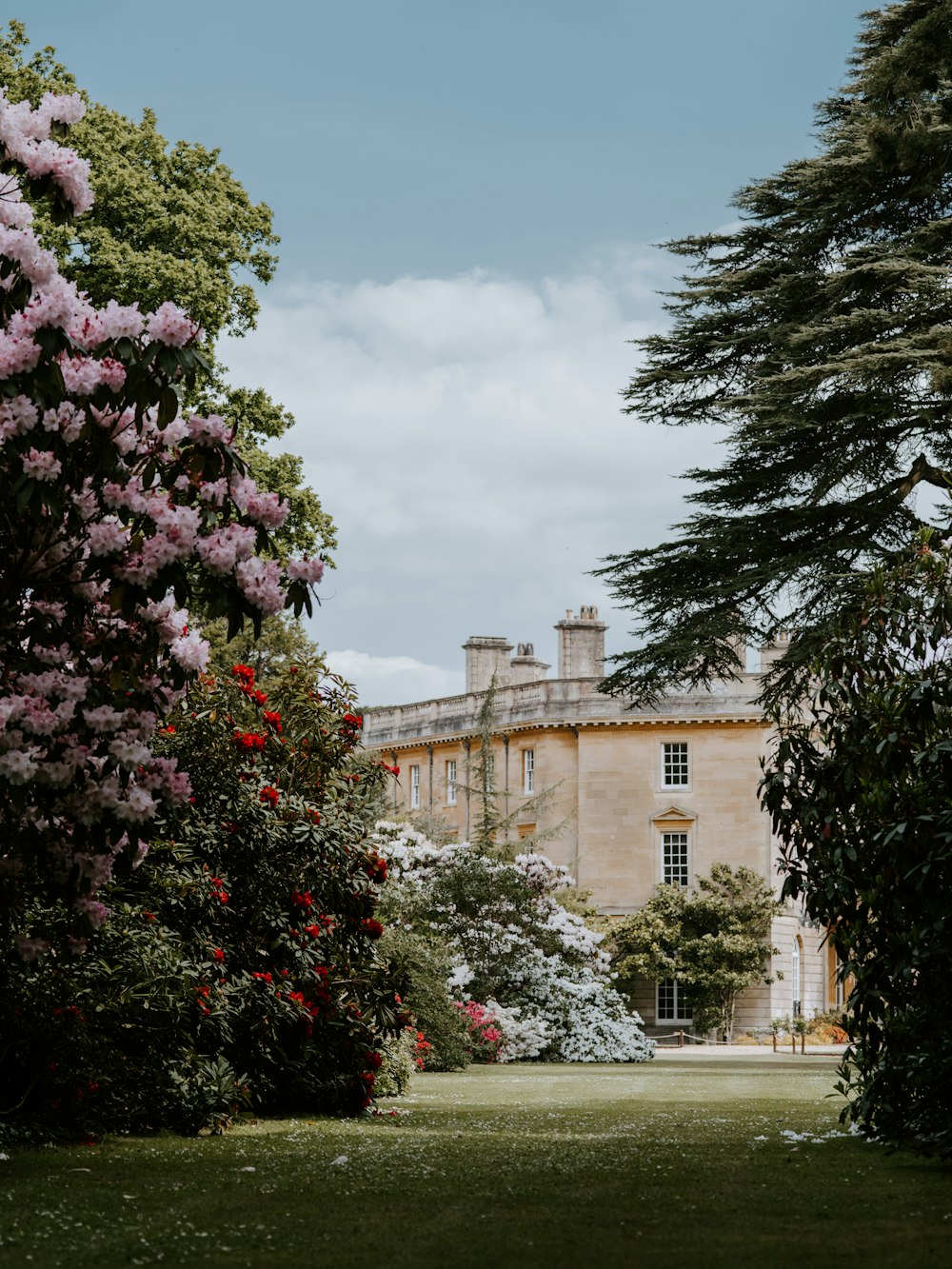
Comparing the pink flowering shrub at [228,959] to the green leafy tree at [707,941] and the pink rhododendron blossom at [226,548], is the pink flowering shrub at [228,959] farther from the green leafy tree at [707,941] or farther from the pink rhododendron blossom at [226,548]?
the green leafy tree at [707,941]

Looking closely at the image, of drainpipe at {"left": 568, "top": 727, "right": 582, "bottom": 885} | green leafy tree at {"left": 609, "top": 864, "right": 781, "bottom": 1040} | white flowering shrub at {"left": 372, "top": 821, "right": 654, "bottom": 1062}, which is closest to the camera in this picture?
white flowering shrub at {"left": 372, "top": 821, "right": 654, "bottom": 1062}

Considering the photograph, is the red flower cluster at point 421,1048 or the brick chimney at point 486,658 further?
the brick chimney at point 486,658

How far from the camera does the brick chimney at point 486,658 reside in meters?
58.0

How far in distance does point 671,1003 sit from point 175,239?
101 ft

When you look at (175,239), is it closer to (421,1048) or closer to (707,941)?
(421,1048)

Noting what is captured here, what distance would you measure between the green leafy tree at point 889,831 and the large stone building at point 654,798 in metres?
38.2

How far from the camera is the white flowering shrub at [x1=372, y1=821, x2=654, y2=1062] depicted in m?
31.0

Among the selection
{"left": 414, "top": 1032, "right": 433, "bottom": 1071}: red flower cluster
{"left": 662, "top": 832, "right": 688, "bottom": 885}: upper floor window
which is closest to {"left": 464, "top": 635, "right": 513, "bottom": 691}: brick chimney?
{"left": 662, "top": 832, "right": 688, "bottom": 885}: upper floor window

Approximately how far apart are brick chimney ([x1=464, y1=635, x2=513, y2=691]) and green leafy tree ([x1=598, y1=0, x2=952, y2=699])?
36205mm

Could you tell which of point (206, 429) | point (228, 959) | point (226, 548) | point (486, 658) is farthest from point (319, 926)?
point (486, 658)

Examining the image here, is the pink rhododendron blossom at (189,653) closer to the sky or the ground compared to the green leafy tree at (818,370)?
closer to the ground

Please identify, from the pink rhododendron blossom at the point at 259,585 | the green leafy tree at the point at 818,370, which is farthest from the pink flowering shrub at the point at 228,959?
the green leafy tree at the point at 818,370

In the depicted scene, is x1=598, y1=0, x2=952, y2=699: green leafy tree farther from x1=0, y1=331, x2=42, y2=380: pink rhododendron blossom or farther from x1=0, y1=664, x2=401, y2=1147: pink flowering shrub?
x1=0, y1=331, x2=42, y2=380: pink rhododendron blossom

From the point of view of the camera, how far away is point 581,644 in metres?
54.5
